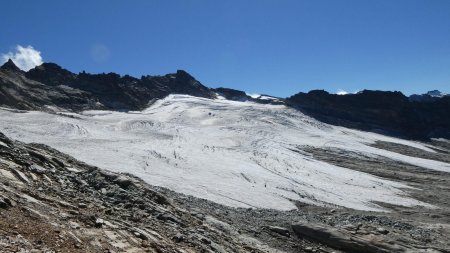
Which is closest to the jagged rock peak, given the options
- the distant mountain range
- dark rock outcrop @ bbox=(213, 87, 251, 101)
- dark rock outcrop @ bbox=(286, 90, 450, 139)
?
the distant mountain range

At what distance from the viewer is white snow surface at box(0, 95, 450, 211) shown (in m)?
37.9

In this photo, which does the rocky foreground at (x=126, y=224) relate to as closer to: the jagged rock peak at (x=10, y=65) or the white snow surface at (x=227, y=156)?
the white snow surface at (x=227, y=156)

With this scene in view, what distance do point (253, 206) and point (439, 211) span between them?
19.2 metres

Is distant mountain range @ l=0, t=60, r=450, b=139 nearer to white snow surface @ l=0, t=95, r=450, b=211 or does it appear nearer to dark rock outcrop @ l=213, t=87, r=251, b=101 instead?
dark rock outcrop @ l=213, t=87, r=251, b=101

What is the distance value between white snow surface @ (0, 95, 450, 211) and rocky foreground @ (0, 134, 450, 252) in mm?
9370

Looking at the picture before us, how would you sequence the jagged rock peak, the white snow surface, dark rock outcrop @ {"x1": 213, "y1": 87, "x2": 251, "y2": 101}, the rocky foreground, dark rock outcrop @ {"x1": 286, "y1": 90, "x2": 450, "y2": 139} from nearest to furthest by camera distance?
the rocky foreground, the white snow surface, the jagged rock peak, dark rock outcrop @ {"x1": 286, "y1": 90, "x2": 450, "y2": 139}, dark rock outcrop @ {"x1": 213, "y1": 87, "x2": 251, "y2": 101}

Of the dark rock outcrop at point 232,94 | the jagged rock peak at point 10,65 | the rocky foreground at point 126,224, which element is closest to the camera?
the rocky foreground at point 126,224

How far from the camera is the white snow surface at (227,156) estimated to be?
37.9 meters

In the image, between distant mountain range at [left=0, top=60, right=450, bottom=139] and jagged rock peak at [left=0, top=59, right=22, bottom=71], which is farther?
jagged rock peak at [left=0, top=59, right=22, bottom=71]

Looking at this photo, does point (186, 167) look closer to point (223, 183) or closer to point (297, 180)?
point (223, 183)

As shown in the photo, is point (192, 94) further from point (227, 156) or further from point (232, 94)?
point (227, 156)

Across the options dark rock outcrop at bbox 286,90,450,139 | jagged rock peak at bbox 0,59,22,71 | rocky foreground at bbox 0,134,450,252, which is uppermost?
jagged rock peak at bbox 0,59,22,71

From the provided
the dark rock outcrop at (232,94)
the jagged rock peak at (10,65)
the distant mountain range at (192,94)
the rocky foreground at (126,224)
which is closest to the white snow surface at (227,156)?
the rocky foreground at (126,224)

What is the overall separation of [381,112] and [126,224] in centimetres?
12864
